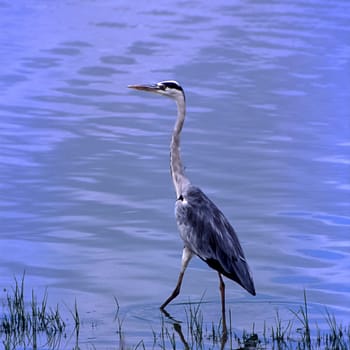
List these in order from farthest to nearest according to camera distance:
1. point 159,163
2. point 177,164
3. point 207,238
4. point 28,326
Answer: point 159,163 → point 177,164 → point 207,238 → point 28,326

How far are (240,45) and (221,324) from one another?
18604mm

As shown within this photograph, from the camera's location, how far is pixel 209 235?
11.5m

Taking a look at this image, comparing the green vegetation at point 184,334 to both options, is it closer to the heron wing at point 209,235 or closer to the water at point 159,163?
the water at point 159,163

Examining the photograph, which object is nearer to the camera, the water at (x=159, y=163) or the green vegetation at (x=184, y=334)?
the green vegetation at (x=184, y=334)

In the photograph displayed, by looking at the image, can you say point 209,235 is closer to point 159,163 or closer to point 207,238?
point 207,238

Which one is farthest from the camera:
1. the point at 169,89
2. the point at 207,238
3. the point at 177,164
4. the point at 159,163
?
the point at 159,163

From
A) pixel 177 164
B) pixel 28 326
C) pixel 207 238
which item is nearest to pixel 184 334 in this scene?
pixel 207 238

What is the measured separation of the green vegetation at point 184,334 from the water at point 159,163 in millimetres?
219

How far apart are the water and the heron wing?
1.54 feet

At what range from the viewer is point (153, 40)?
29359 mm

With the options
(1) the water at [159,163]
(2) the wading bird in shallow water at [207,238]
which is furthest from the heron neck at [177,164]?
(1) the water at [159,163]

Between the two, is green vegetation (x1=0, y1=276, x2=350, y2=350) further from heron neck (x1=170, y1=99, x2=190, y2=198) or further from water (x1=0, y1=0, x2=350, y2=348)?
heron neck (x1=170, y1=99, x2=190, y2=198)

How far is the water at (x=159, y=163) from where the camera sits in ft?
39.9

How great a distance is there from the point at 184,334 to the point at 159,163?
255 inches
